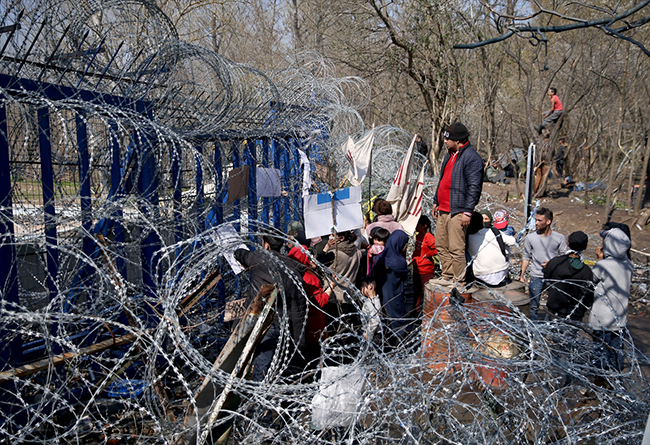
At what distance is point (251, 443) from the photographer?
325 cm

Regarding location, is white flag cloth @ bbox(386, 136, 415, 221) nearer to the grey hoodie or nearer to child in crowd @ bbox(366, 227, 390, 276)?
child in crowd @ bbox(366, 227, 390, 276)

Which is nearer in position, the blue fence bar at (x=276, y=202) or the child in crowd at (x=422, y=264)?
the child in crowd at (x=422, y=264)

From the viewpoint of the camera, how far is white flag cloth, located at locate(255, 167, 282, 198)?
20.6 feet

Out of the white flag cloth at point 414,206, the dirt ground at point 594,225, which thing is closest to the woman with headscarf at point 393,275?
the white flag cloth at point 414,206

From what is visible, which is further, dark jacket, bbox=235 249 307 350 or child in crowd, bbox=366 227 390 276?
child in crowd, bbox=366 227 390 276

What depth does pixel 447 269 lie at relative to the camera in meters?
5.15

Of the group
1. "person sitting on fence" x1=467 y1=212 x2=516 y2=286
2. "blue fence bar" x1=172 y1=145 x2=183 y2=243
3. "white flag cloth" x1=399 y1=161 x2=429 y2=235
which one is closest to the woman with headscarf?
"person sitting on fence" x1=467 y1=212 x2=516 y2=286

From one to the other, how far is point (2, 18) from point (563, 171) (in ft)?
56.1

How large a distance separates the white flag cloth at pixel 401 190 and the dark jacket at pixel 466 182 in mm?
1371

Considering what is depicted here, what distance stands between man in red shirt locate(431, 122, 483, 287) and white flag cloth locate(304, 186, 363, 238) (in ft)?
3.07

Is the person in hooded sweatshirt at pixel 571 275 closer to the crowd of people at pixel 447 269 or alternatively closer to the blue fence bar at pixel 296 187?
the crowd of people at pixel 447 269

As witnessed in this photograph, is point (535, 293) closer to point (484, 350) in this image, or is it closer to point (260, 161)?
point (484, 350)

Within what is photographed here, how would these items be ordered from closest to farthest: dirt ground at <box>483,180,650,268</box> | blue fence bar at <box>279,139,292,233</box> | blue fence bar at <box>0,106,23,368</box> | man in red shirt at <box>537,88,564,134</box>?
1. blue fence bar at <box>0,106,23,368</box>
2. blue fence bar at <box>279,139,292,233</box>
3. dirt ground at <box>483,180,650,268</box>
4. man in red shirt at <box>537,88,564,134</box>

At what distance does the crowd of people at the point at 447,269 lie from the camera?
166 inches
